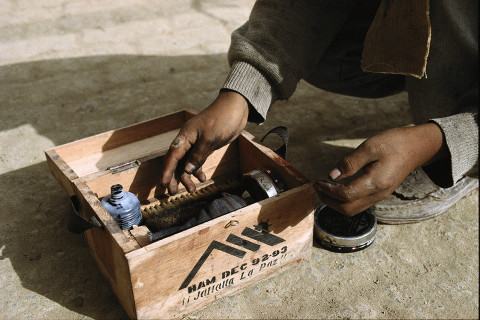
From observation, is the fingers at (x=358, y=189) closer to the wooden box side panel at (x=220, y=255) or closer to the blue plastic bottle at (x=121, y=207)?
the wooden box side panel at (x=220, y=255)

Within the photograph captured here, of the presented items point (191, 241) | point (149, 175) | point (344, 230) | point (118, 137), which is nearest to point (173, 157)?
point (149, 175)

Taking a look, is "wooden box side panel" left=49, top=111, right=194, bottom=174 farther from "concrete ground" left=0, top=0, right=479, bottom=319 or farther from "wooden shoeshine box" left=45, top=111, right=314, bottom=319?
"concrete ground" left=0, top=0, right=479, bottom=319

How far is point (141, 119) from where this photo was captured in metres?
2.32

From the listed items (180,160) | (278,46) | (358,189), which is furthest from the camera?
(278,46)

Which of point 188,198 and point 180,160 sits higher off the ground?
point 180,160

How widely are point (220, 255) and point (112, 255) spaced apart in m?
0.29

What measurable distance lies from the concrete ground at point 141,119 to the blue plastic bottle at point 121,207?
0.24 m

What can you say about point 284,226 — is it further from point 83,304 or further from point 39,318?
point 39,318

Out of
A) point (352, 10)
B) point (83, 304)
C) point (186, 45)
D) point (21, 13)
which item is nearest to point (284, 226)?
point (83, 304)

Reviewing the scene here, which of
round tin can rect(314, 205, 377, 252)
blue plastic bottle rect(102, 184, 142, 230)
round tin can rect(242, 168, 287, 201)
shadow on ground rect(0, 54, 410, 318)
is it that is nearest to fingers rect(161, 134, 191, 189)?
blue plastic bottle rect(102, 184, 142, 230)

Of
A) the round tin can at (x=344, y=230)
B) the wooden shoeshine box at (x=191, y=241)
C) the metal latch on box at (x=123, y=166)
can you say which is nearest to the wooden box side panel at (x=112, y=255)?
the wooden shoeshine box at (x=191, y=241)

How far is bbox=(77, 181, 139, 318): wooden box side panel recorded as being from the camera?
109cm

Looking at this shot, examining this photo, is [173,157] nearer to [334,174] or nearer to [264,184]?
[264,184]

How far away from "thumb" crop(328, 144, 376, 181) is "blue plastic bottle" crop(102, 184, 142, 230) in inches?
23.0
